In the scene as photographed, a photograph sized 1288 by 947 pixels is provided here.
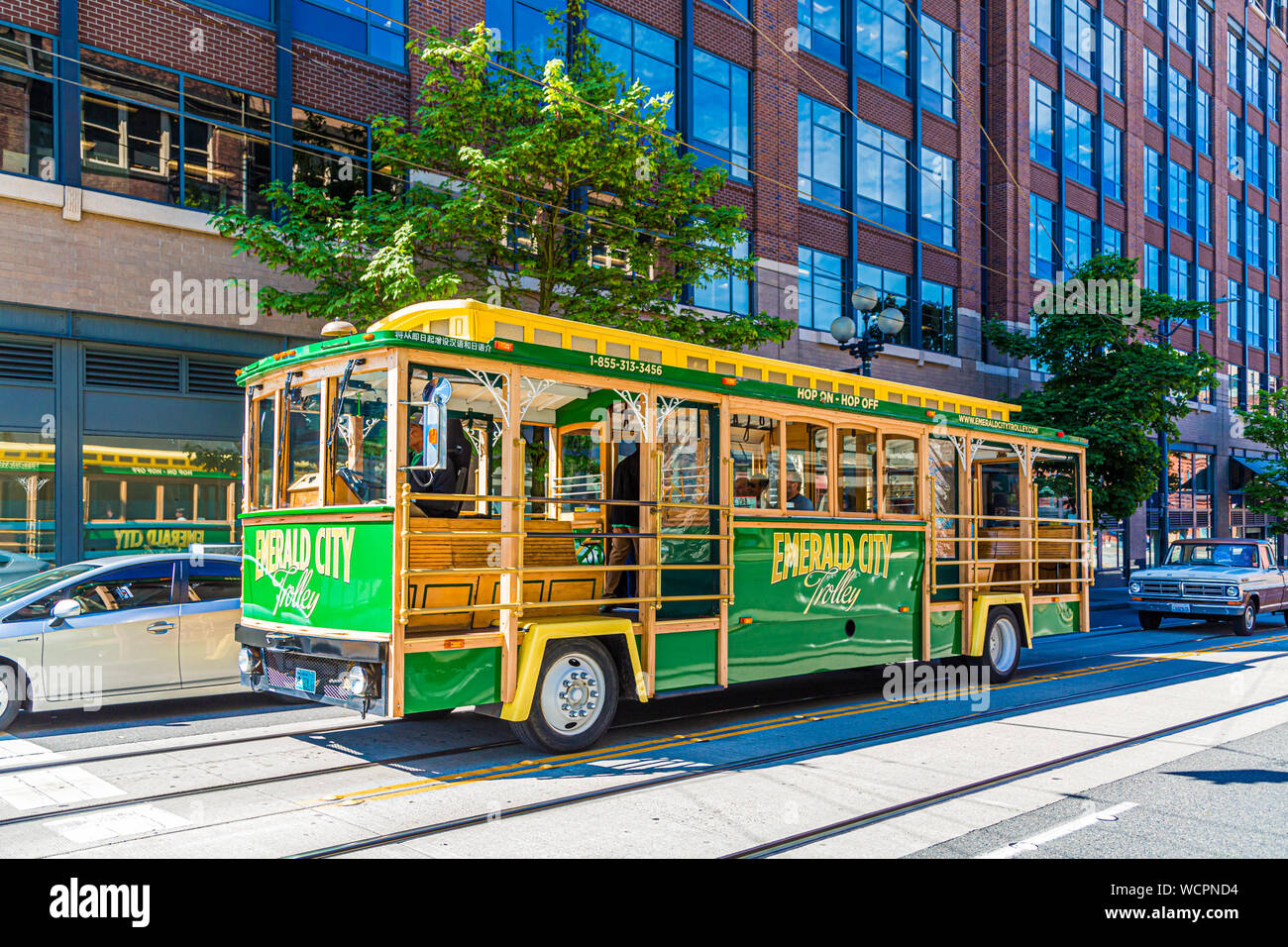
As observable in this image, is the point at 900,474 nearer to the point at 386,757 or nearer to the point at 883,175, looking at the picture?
the point at 386,757

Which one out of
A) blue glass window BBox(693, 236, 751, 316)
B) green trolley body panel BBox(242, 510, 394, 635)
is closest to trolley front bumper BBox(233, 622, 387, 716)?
green trolley body panel BBox(242, 510, 394, 635)

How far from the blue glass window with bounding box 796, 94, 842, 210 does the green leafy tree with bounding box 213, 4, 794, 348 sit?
35.5 ft

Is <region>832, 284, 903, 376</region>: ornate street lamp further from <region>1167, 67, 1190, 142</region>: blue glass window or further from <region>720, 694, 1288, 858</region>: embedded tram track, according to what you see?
<region>1167, 67, 1190, 142</region>: blue glass window

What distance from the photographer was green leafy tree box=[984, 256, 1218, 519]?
2353cm

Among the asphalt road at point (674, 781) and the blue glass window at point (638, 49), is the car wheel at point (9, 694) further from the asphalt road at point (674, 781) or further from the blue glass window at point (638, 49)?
the blue glass window at point (638, 49)

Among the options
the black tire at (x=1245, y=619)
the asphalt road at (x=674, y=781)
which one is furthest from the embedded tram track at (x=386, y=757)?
the black tire at (x=1245, y=619)

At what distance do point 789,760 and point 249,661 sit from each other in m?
4.34

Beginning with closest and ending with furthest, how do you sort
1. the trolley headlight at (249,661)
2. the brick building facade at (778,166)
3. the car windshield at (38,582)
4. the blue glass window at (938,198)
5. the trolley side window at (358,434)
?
the trolley side window at (358,434), the trolley headlight at (249,661), the car windshield at (38,582), the brick building facade at (778,166), the blue glass window at (938,198)

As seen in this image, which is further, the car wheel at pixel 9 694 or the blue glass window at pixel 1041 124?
the blue glass window at pixel 1041 124

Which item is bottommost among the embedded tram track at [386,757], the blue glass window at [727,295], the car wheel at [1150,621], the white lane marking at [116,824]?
the car wheel at [1150,621]

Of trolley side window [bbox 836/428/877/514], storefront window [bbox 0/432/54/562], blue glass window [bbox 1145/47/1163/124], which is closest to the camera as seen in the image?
trolley side window [bbox 836/428/877/514]

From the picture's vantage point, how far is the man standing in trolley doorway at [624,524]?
884 centimetres

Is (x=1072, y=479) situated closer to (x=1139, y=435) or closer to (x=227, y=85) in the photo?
(x=1139, y=435)

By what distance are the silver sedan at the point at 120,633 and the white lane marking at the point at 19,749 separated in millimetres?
331
